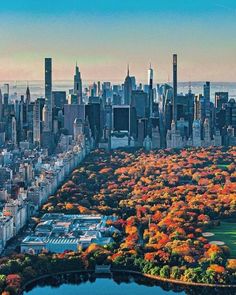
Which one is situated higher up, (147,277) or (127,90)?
(127,90)

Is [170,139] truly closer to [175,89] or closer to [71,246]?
[175,89]

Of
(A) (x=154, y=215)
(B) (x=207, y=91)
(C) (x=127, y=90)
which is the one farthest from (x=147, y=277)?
(C) (x=127, y=90)

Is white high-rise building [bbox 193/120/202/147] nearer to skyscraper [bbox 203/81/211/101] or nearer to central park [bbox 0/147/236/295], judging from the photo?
skyscraper [bbox 203/81/211/101]

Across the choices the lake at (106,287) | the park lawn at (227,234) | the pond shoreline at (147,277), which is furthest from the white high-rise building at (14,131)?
the lake at (106,287)

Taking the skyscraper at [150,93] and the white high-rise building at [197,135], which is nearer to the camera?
the white high-rise building at [197,135]

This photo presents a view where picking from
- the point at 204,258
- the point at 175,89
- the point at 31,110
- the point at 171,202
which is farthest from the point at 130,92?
the point at 204,258

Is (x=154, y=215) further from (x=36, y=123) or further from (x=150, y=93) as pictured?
(x=150, y=93)

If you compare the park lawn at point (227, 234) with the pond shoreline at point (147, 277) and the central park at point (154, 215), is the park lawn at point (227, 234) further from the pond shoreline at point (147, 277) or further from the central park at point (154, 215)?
the pond shoreline at point (147, 277)
